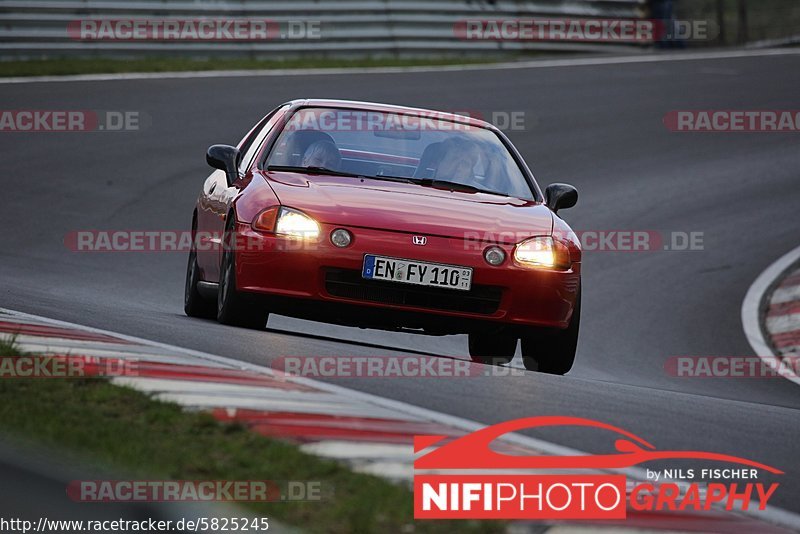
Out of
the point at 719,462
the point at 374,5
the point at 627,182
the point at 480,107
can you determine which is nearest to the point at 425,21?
the point at 374,5

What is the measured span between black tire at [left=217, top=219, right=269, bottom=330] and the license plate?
649mm

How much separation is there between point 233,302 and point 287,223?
0.58 meters

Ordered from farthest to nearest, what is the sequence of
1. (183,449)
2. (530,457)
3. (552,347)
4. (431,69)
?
(431,69), (552,347), (530,457), (183,449)

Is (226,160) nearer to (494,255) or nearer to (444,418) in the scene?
(494,255)

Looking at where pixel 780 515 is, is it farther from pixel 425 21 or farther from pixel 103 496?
pixel 425 21

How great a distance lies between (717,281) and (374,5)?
1289 cm

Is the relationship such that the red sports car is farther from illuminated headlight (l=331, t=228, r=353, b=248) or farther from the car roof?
the car roof

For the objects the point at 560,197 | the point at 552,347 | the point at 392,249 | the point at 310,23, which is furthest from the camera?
the point at 310,23

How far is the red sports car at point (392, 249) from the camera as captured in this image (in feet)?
24.1

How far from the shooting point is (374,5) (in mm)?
24531

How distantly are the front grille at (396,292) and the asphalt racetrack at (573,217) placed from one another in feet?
0.95

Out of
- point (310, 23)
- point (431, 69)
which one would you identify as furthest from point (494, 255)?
point (310, 23)

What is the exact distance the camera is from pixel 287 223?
24.3ft

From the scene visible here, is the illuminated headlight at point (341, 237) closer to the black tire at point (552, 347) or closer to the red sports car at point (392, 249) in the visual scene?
the red sports car at point (392, 249)
